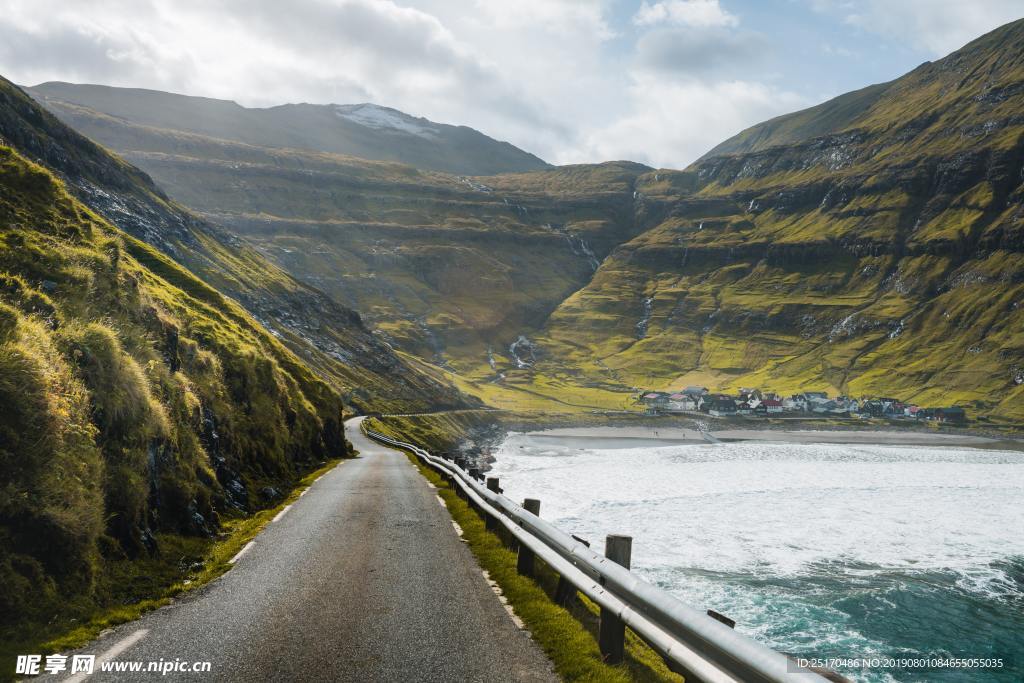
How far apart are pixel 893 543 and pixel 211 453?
114 feet

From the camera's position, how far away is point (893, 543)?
33375 mm

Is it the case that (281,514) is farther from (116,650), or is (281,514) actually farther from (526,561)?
(116,650)

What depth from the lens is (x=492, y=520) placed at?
1539 centimetres

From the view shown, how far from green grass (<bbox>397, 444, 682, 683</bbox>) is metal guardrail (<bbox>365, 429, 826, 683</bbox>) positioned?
643 millimetres

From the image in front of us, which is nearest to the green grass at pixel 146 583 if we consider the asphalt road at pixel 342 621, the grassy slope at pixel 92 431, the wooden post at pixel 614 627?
the grassy slope at pixel 92 431

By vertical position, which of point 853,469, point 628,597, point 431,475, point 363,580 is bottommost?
point 853,469

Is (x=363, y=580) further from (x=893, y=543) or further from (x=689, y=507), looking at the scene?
(x=689, y=507)

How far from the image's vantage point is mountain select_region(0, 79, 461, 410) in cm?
11531

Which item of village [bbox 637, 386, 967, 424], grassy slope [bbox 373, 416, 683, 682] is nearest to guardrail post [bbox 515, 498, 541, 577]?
grassy slope [bbox 373, 416, 683, 682]

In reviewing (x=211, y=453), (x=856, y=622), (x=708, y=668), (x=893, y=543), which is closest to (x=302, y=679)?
(x=708, y=668)

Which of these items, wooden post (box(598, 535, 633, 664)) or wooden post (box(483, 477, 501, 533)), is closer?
wooden post (box(598, 535, 633, 664))

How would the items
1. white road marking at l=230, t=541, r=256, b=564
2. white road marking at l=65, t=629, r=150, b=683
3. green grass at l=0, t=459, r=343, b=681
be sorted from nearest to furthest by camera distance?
white road marking at l=65, t=629, r=150, b=683 → green grass at l=0, t=459, r=343, b=681 → white road marking at l=230, t=541, r=256, b=564

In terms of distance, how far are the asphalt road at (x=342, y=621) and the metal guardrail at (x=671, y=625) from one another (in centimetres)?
110

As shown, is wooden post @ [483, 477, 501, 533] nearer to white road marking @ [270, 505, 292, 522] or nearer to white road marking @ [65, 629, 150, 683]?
white road marking @ [270, 505, 292, 522]
